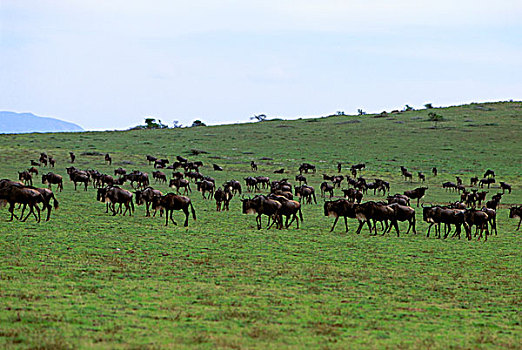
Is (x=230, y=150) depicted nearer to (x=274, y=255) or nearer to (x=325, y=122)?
(x=325, y=122)

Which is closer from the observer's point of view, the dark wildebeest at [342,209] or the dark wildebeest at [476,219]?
the dark wildebeest at [476,219]

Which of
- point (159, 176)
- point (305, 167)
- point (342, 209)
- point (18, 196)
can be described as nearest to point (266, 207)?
point (342, 209)

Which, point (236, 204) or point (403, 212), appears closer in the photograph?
point (403, 212)

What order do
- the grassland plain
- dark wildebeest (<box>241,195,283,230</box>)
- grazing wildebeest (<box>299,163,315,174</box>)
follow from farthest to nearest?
grazing wildebeest (<box>299,163,315,174</box>) → dark wildebeest (<box>241,195,283,230</box>) → the grassland plain

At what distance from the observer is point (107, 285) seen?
1423 centimetres

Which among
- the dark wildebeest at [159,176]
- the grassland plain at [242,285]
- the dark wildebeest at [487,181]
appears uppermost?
the dark wildebeest at [487,181]

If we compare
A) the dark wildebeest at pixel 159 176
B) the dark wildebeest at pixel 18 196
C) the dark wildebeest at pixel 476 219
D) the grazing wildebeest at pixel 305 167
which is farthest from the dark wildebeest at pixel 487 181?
the dark wildebeest at pixel 18 196

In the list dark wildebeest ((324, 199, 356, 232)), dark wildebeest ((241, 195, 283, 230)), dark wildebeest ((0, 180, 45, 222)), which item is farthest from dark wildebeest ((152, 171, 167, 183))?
dark wildebeest ((0, 180, 45, 222))

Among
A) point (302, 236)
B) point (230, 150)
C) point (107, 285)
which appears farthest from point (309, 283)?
point (230, 150)

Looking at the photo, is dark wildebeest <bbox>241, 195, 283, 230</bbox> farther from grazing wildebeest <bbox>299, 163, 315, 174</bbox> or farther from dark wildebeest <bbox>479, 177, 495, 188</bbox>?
dark wildebeest <bbox>479, 177, 495, 188</bbox>

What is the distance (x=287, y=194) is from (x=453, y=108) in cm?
11788

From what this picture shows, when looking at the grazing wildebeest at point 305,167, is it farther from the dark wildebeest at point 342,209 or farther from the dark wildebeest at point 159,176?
the dark wildebeest at point 342,209

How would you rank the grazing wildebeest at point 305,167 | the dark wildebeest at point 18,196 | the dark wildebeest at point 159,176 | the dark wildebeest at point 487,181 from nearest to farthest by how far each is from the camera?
the dark wildebeest at point 18,196 → the dark wildebeest at point 159,176 → the dark wildebeest at point 487,181 → the grazing wildebeest at point 305,167

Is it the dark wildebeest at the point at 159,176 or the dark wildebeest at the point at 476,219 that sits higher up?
the dark wildebeest at the point at 159,176
